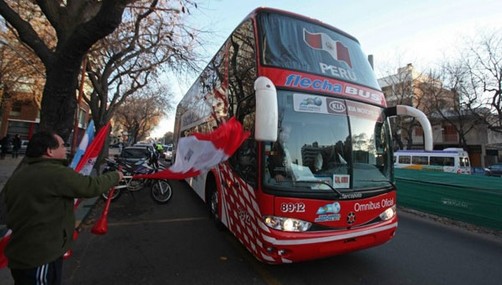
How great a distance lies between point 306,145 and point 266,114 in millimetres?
1009

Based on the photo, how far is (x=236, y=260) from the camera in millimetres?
4574

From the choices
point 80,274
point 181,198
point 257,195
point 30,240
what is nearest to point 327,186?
point 257,195

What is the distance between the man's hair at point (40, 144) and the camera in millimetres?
2309

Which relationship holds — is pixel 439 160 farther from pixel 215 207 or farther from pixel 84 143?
pixel 84 143

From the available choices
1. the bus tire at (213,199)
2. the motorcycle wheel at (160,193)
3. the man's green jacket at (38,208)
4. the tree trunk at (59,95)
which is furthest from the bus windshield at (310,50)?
the motorcycle wheel at (160,193)

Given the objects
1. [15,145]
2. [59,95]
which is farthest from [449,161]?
[15,145]

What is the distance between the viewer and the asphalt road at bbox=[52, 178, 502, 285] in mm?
4008

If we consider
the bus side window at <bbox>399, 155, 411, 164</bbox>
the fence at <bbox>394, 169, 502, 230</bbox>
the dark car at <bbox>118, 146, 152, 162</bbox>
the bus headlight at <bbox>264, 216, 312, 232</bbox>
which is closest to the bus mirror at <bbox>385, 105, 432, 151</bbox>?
the bus headlight at <bbox>264, 216, 312, 232</bbox>

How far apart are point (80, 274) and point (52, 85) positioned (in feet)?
11.6

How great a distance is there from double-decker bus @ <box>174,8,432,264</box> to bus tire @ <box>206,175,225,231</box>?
3.01 feet

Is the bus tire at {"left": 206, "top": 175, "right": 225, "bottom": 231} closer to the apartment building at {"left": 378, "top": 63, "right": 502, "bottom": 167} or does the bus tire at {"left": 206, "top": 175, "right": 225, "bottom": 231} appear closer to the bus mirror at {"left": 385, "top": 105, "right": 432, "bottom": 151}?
the bus mirror at {"left": 385, "top": 105, "right": 432, "bottom": 151}

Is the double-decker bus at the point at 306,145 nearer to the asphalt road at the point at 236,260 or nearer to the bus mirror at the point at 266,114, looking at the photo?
the bus mirror at the point at 266,114

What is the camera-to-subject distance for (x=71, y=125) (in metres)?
6.20

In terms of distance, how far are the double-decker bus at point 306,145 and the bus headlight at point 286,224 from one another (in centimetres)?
1
